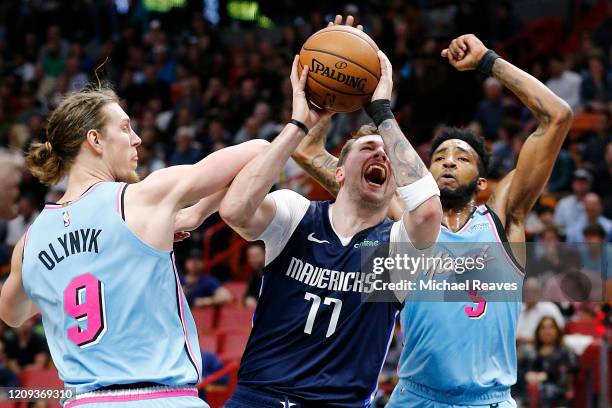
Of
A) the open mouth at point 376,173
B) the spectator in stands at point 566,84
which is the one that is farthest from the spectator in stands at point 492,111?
the open mouth at point 376,173

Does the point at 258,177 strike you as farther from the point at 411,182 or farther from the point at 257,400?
the point at 257,400

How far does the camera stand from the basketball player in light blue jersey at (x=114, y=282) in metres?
4.08

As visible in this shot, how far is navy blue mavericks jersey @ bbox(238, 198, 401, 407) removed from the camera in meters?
4.88

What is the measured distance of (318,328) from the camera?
493 centimetres

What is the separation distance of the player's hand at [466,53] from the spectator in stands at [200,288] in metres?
6.78

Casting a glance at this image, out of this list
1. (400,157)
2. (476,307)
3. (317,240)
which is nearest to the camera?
(400,157)

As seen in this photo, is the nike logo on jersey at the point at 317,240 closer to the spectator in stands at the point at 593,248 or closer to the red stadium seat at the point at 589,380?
the red stadium seat at the point at 589,380

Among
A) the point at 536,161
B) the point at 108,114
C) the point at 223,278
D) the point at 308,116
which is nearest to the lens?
the point at 108,114

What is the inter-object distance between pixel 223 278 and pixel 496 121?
13.8ft

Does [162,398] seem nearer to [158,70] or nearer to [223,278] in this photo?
[223,278]

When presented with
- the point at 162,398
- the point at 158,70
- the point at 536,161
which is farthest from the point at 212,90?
the point at 162,398

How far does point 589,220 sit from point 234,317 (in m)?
4.10

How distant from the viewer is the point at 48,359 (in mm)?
10867

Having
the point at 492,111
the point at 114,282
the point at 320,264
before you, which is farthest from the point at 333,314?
the point at 492,111
